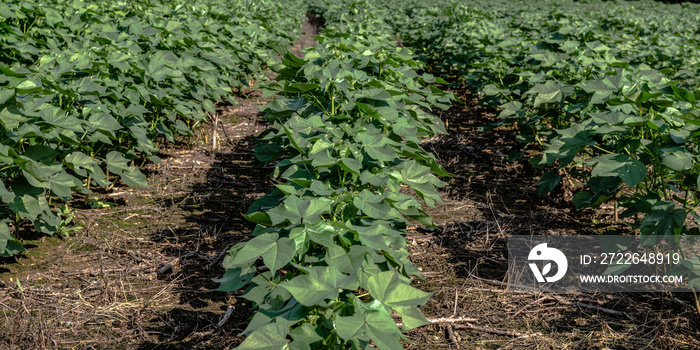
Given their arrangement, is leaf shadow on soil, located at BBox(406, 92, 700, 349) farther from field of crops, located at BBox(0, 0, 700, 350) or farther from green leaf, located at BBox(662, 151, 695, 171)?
green leaf, located at BBox(662, 151, 695, 171)

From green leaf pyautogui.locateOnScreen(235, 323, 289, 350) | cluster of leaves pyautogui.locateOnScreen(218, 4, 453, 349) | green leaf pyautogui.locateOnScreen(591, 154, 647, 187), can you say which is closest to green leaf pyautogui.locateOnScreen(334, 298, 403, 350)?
cluster of leaves pyautogui.locateOnScreen(218, 4, 453, 349)

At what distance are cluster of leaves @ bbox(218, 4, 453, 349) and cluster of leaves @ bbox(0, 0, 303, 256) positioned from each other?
1.08 m

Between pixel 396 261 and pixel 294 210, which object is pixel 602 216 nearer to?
pixel 396 261

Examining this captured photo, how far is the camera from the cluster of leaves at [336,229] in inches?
60.3

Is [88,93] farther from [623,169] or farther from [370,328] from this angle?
[623,169]

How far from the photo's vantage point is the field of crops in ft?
6.12

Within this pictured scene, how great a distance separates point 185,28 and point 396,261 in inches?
168

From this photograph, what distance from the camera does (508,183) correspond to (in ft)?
14.5

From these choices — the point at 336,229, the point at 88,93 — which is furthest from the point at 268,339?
the point at 88,93

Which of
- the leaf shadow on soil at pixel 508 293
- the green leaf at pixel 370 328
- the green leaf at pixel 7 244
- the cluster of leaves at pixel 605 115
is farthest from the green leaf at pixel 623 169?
the green leaf at pixel 7 244

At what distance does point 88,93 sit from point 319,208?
223cm

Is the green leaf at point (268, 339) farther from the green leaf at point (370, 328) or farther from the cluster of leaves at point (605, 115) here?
the cluster of leaves at point (605, 115)

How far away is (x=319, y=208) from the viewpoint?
6.20 ft

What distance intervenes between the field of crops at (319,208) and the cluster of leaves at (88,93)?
0.02 meters
